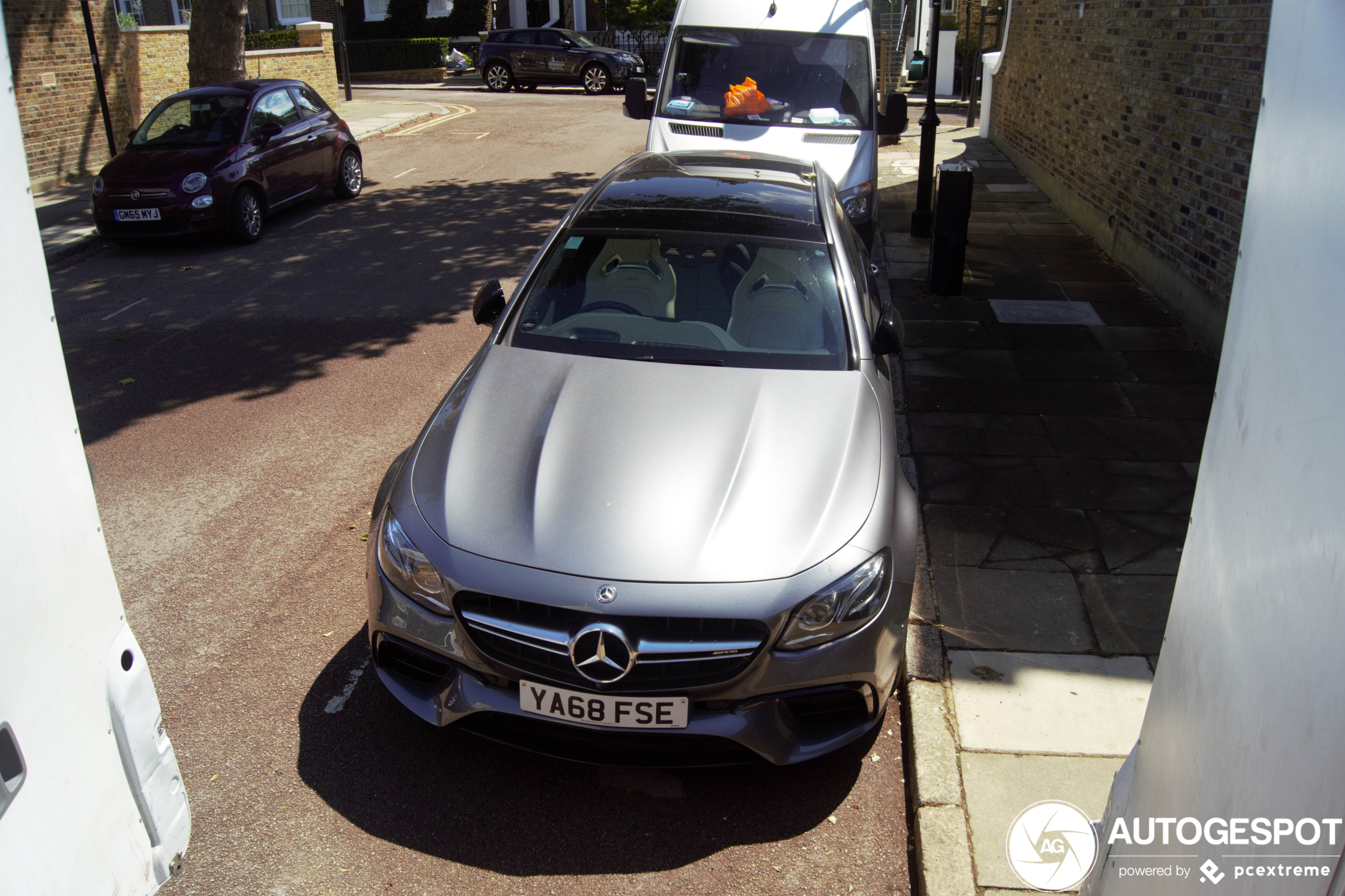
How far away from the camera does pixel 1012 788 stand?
3.45 metres

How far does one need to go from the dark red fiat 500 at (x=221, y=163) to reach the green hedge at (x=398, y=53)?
22273 mm

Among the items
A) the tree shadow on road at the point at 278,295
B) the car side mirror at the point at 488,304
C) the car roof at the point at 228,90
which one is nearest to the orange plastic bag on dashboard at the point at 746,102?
the tree shadow on road at the point at 278,295

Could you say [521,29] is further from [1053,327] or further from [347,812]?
[347,812]

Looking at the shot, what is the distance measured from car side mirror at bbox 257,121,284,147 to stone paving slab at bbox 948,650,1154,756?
10.7m

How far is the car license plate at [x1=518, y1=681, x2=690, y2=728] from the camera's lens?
3.16 meters

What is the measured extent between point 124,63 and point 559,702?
678 inches

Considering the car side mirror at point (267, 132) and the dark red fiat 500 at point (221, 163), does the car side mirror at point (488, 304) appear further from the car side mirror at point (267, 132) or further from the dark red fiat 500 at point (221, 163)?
the car side mirror at point (267, 132)

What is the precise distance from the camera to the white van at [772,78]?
9695mm

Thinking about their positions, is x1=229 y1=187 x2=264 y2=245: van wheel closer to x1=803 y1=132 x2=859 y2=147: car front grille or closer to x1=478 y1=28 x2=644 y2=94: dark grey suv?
x1=803 y1=132 x2=859 y2=147: car front grille

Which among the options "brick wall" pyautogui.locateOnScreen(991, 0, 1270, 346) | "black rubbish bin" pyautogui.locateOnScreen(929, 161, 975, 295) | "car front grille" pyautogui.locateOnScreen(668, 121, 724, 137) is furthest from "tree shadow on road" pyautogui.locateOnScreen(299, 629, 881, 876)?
"car front grille" pyautogui.locateOnScreen(668, 121, 724, 137)

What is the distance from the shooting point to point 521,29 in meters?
29.0

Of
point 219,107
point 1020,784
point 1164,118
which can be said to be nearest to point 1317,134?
point 1020,784

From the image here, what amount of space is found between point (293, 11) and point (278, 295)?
34675 mm

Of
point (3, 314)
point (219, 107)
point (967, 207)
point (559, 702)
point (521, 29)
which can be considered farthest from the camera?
point (521, 29)
